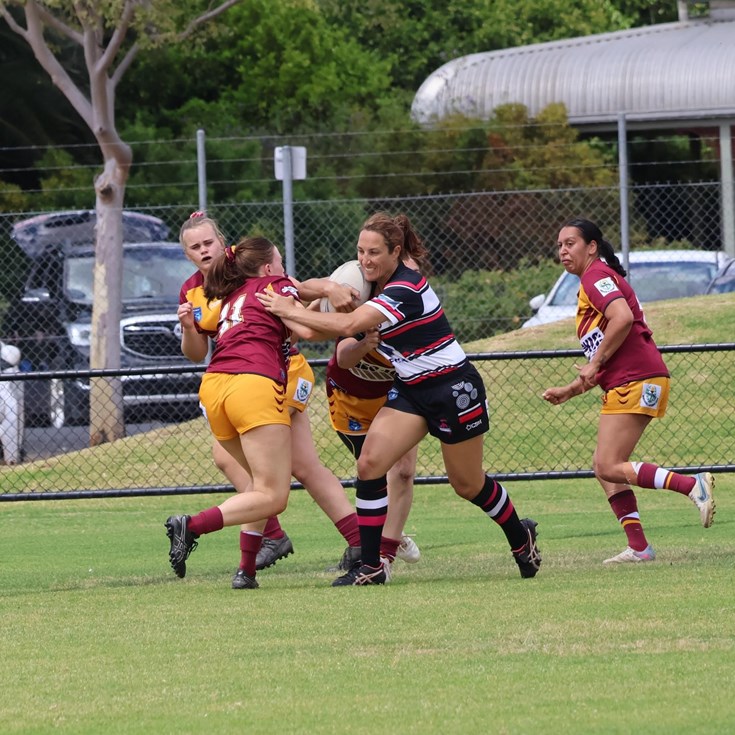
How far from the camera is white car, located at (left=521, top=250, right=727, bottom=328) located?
1708 cm

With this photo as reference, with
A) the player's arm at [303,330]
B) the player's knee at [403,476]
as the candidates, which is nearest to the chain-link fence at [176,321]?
the player's knee at [403,476]

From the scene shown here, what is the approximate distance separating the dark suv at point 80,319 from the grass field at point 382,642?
5.35 meters

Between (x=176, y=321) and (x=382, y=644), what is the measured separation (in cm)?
1135

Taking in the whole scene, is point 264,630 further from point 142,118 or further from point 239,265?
point 142,118

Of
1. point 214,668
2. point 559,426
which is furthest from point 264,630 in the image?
point 559,426

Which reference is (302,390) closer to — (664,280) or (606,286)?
(606,286)

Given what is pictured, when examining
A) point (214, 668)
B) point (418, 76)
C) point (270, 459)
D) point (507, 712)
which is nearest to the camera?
point (507, 712)

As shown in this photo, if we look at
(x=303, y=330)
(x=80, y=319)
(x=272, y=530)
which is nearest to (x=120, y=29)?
(x=80, y=319)

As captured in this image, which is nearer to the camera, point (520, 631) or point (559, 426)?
point (520, 631)

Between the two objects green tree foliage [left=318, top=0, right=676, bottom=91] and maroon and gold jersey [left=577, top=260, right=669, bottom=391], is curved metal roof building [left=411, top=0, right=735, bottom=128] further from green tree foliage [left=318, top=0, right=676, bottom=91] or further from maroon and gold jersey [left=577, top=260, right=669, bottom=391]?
maroon and gold jersey [left=577, top=260, right=669, bottom=391]

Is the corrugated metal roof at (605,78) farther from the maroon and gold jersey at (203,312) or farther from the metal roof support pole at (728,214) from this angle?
the maroon and gold jersey at (203,312)

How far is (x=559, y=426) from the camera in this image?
14258 millimetres

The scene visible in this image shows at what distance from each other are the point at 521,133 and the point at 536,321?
862 centimetres

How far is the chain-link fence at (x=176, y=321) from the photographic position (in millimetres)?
13883
